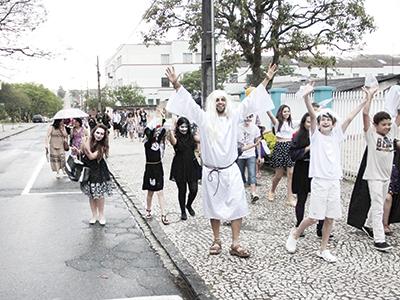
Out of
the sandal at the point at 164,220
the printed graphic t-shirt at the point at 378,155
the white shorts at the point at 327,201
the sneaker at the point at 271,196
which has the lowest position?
the sandal at the point at 164,220

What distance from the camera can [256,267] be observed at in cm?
490

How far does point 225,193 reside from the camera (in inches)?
202

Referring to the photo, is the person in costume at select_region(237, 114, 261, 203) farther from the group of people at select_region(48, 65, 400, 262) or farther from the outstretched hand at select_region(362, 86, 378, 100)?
the outstretched hand at select_region(362, 86, 378, 100)

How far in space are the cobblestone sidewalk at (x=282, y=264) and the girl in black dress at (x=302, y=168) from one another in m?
0.36

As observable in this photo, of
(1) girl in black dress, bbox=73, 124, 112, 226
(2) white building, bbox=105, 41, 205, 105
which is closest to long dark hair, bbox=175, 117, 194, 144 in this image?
(1) girl in black dress, bbox=73, 124, 112, 226

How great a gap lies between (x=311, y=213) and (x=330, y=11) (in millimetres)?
11598

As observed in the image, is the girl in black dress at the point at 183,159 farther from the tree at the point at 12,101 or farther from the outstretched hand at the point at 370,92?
the tree at the point at 12,101

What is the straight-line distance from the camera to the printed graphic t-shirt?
5.39 metres

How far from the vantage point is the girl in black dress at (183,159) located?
6.95 meters

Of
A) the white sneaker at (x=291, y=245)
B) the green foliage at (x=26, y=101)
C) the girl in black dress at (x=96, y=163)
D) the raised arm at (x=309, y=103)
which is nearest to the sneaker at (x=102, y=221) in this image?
the girl in black dress at (x=96, y=163)

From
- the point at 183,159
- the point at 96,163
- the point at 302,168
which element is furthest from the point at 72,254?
the point at 302,168

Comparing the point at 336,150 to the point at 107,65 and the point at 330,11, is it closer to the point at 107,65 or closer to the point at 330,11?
the point at 330,11

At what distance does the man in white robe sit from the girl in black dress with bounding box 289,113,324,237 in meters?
1.10

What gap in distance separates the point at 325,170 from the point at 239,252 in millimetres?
1298
